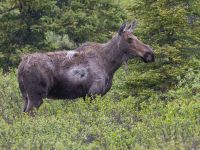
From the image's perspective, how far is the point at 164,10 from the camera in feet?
43.3

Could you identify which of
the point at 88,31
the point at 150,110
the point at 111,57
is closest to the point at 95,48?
the point at 111,57

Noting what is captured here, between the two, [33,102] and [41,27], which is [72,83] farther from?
[41,27]

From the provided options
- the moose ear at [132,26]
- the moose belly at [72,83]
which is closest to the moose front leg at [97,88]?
the moose belly at [72,83]

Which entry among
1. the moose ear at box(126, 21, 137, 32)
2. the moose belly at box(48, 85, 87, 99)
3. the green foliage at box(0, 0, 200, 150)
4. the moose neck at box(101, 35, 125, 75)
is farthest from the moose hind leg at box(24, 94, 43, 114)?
the moose ear at box(126, 21, 137, 32)

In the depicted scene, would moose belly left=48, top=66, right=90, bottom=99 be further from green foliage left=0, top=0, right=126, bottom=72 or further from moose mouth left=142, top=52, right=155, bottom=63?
green foliage left=0, top=0, right=126, bottom=72

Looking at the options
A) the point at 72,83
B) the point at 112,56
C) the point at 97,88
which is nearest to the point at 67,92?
the point at 72,83

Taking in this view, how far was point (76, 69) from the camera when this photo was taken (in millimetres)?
12805

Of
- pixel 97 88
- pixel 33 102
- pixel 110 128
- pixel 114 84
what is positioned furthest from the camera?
pixel 114 84

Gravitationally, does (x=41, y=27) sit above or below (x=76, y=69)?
below

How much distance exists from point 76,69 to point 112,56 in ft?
3.47

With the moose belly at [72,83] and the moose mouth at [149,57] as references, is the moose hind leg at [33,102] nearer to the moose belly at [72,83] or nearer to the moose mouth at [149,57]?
the moose belly at [72,83]

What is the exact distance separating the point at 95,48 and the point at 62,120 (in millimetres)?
4159

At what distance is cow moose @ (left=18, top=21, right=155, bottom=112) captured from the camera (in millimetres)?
12297

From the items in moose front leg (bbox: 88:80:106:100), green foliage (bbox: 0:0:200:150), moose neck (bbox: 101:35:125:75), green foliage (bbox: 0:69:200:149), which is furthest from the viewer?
moose neck (bbox: 101:35:125:75)
